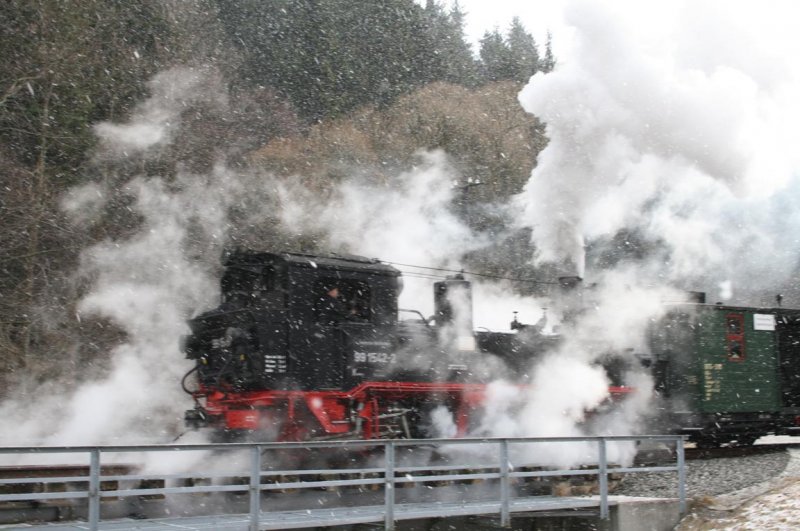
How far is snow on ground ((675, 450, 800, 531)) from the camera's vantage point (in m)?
9.19

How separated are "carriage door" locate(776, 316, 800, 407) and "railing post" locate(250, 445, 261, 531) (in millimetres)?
12297

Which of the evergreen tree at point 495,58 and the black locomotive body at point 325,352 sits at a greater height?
the evergreen tree at point 495,58

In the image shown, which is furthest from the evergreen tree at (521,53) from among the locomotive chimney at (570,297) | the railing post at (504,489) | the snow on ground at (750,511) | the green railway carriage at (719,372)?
the railing post at (504,489)

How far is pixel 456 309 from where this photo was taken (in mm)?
12836

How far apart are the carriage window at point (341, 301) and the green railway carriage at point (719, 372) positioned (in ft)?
18.5

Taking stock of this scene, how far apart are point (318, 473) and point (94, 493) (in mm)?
2097

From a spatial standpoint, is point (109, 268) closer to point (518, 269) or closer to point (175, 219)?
point (175, 219)

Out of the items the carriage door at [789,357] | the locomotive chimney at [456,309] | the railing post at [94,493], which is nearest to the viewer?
the railing post at [94,493]

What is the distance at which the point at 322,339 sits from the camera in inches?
464

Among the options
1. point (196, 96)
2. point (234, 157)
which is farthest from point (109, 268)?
point (196, 96)

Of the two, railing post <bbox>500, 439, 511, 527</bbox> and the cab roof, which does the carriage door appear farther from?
railing post <bbox>500, 439, 511, 527</bbox>

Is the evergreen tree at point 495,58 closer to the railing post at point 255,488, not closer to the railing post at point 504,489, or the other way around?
the railing post at point 504,489

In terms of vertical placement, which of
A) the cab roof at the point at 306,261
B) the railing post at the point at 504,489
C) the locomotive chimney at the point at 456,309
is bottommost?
the railing post at the point at 504,489

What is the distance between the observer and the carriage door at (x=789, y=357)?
667 inches
